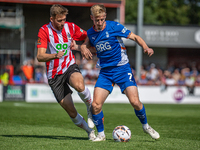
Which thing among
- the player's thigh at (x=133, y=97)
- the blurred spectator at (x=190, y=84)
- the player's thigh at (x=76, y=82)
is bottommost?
the blurred spectator at (x=190, y=84)

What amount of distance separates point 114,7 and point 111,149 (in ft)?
58.9

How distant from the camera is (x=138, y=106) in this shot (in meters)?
5.54

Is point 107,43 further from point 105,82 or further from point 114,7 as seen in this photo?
point 114,7

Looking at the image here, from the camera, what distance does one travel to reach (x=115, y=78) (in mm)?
5672

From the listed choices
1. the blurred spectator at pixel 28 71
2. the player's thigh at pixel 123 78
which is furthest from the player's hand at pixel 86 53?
the blurred spectator at pixel 28 71

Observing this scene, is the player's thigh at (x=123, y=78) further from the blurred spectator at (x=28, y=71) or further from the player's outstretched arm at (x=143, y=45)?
the blurred spectator at (x=28, y=71)

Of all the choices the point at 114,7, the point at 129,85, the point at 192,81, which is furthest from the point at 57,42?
the point at 114,7

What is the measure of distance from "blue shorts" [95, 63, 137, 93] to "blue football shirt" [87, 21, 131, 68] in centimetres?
10

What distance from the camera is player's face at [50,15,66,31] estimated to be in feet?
18.4

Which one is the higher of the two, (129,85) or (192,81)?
(129,85)

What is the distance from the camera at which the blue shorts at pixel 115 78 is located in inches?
222

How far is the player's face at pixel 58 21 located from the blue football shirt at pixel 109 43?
1.78 feet

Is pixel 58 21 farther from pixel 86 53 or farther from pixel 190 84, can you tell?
pixel 190 84

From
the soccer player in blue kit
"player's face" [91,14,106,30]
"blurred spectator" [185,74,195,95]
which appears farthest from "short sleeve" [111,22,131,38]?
"blurred spectator" [185,74,195,95]
